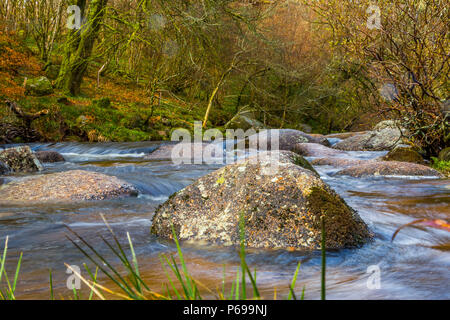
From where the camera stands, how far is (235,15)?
16.1 meters

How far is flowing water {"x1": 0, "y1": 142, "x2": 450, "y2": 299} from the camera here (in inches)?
108

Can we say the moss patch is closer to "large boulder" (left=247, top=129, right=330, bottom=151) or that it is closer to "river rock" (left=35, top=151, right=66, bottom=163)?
"river rock" (left=35, top=151, right=66, bottom=163)

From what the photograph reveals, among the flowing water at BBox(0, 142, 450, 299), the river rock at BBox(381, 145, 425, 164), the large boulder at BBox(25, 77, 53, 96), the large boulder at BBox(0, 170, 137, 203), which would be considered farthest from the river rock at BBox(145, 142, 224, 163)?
the large boulder at BBox(25, 77, 53, 96)

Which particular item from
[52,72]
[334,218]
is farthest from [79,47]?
[334,218]

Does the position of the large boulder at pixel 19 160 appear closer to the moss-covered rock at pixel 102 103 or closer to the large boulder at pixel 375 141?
the moss-covered rock at pixel 102 103

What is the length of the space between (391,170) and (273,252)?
5.87m

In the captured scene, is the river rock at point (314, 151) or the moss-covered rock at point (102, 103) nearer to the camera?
the river rock at point (314, 151)

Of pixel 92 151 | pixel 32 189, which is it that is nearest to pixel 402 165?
pixel 32 189

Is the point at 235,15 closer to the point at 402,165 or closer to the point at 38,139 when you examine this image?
the point at 38,139

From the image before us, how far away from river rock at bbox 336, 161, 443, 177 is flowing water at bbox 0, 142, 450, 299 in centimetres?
133

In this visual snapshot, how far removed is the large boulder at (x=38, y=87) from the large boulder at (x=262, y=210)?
15847 mm

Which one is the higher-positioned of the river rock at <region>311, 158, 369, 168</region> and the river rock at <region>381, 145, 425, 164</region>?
the river rock at <region>381, 145, 425, 164</region>

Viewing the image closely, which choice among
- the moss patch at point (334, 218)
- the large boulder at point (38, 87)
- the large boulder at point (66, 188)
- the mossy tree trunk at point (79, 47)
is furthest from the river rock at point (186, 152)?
the moss patch at point (334, 218)

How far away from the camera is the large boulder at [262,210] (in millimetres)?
3631
